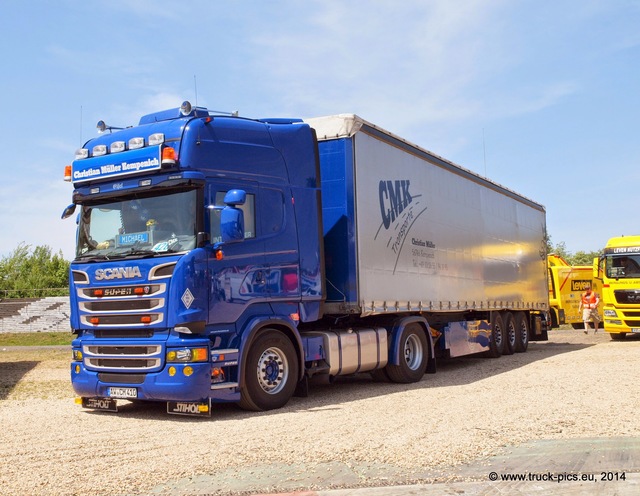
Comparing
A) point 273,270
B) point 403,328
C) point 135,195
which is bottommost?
point 403,328

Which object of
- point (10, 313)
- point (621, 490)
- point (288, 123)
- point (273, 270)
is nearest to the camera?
point (621, 490)

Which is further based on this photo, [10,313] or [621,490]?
[10,313]

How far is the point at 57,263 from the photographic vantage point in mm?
84938

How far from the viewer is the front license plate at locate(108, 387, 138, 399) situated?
9023 mm

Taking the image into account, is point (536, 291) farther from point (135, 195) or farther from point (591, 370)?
point (135, 195)

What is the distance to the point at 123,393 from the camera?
A: 914cm

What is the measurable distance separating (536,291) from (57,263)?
73.6 meters

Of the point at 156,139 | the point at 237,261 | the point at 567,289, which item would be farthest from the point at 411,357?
the point at 567,289

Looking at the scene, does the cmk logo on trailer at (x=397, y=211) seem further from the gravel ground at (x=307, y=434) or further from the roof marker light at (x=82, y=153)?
the roof marker light at (x=82, y=153)

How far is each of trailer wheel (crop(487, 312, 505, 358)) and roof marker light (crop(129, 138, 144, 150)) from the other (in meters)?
10.8

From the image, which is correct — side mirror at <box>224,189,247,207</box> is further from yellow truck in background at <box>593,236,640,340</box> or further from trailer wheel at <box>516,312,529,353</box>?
yellow truck in background at <box>593,236,640,340</box>

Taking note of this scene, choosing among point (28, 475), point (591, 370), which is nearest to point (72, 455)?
point (28, 475)

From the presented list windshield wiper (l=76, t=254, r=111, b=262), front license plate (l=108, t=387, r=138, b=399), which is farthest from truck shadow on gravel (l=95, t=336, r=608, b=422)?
windshield wiper (l=76, t=254, r=111, b=262)

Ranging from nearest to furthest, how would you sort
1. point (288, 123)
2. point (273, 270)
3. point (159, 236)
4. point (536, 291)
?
point (159, 236) → point (273, 270) → point (288, 123) → point (536, 291)
